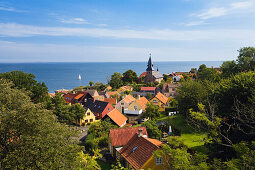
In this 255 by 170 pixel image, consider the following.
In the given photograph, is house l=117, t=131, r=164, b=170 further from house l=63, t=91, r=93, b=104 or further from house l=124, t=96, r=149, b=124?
house l=63, t=91, r=93, b=104

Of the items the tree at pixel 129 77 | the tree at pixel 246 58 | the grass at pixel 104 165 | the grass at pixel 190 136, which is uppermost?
the tree at pixel 246 58

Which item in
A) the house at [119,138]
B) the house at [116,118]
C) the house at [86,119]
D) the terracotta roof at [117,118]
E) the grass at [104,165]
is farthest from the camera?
the house at [86,119]

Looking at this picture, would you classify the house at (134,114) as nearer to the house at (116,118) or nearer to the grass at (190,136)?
the house at (116,118)

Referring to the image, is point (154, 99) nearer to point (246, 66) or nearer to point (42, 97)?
point (246, 66)

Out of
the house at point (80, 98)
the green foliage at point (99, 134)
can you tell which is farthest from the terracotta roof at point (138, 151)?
the house at point (80, 98)

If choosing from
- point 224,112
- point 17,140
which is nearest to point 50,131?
point 17,140

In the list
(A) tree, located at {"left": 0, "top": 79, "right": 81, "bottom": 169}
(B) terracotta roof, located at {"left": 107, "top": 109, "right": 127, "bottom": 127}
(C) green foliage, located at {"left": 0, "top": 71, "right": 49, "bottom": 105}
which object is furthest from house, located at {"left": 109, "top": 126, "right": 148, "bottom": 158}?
(C) green foliage, located at {"left": 0, "top": 71, "right": 49, "bottom": 105}
